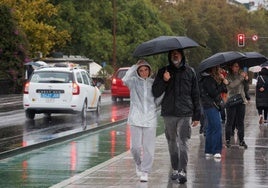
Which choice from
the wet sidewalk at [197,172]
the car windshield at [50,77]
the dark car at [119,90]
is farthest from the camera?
the dark car at [119,90]

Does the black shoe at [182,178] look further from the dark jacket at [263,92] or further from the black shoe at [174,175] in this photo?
the dark jacket at [263,92]

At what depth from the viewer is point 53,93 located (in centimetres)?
2148

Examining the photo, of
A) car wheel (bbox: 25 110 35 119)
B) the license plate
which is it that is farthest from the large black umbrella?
car wheel (bbox: 25 110 35 119)

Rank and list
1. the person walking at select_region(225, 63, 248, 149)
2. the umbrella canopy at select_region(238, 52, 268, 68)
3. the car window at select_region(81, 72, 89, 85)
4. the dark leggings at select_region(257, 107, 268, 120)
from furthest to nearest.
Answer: the car window at select_region(81, 72, 89, 85) → the dark leggings at select_region(257, 107, 268, 120) → the umbrella canopy at select_region(238, 52, 268, 68) → the person walking at select_region(225, 63, 248, 149)

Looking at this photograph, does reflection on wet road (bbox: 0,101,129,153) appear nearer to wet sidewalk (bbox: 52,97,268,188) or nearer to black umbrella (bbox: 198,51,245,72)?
wet sidewalk (bbox: 52,97,268,188)

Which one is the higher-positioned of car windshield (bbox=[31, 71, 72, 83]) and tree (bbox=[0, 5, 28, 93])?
tree (bbox=[0, 5, 28, 93])

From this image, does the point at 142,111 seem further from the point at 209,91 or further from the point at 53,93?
the point at 53,93

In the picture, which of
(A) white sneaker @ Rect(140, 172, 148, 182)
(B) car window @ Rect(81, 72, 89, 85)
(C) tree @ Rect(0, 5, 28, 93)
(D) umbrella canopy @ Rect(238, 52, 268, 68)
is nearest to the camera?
(A) white sneaker @ Rect(140, 172, 148, 182)

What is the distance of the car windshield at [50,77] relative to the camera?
2164 cm

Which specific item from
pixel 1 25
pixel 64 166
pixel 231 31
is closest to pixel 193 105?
pixel 64 166

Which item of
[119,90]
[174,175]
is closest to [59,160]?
[174,175]

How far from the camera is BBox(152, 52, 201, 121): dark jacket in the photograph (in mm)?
9695

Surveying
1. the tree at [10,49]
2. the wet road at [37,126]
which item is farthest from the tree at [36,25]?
the wet road at [37,126]

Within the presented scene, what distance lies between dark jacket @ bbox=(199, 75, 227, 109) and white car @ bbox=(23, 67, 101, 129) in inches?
380
